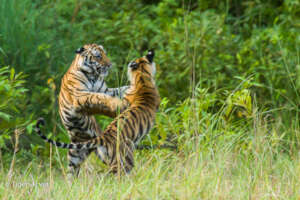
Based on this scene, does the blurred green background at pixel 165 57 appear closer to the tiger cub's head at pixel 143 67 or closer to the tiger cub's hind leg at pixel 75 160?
the tiger cub's head at pixel 143 67

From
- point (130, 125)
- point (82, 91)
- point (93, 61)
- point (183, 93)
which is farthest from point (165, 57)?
point (130, 125)

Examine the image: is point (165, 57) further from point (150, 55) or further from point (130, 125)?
point (130, 125)

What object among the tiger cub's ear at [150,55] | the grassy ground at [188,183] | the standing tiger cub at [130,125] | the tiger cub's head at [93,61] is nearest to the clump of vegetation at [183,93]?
the grassy ground at [188,183]

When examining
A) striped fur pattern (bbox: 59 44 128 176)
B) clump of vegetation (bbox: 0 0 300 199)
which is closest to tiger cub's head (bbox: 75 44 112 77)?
striped fur pattern (bbox: 59 44 128 176)

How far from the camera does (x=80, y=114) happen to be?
13.1 feet

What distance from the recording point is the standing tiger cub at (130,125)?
3.65 meters

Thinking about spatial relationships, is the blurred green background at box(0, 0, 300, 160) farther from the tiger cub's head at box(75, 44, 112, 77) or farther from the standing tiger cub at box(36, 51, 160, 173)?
the tiger cub's head at box(75, 44, 112, 77)

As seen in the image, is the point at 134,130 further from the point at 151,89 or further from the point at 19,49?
the point at 19,49

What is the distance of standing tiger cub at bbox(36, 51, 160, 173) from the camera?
3.65 m

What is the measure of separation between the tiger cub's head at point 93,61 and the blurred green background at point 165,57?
654 millimetres

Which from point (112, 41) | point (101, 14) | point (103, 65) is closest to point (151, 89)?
point (103, 65)

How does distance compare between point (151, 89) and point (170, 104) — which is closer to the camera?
point (151, 89)

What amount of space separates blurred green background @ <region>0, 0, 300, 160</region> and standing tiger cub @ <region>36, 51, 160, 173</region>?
468mm

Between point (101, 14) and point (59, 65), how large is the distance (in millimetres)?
2014
